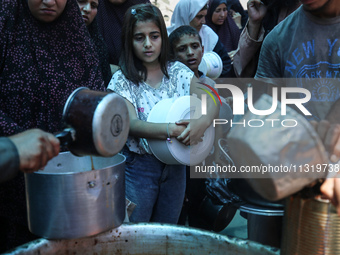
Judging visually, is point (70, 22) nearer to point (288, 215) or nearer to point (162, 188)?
point (162, 188)

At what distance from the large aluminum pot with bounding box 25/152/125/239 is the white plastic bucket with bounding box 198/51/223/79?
2159mm

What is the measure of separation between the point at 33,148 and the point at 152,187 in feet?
4.15

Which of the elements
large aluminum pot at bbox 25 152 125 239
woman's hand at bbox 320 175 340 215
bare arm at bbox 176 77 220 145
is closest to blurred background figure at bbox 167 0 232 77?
bare arm at bbox 176 77 220 145

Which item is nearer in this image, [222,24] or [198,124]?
[198,124]

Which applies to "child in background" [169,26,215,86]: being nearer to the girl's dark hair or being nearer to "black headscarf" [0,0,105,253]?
the girl's dark hair

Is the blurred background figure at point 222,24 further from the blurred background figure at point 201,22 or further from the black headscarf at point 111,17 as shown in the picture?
the black headscarf at point 111,17

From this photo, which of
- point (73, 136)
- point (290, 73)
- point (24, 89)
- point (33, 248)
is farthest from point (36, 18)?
point (290, 73)

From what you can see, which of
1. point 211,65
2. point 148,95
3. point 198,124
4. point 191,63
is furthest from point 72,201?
point 211,65

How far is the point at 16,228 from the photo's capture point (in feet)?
5.74

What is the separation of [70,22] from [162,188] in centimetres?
101

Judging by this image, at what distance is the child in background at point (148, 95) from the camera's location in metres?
2.15

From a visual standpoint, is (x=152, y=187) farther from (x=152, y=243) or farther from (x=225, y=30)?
(x=225, y=30)

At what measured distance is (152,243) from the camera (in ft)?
4.55

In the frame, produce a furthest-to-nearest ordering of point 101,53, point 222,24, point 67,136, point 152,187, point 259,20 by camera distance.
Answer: point 222,24 → point 259,20 → point 101,53 → point 152,187 → point 67,136
